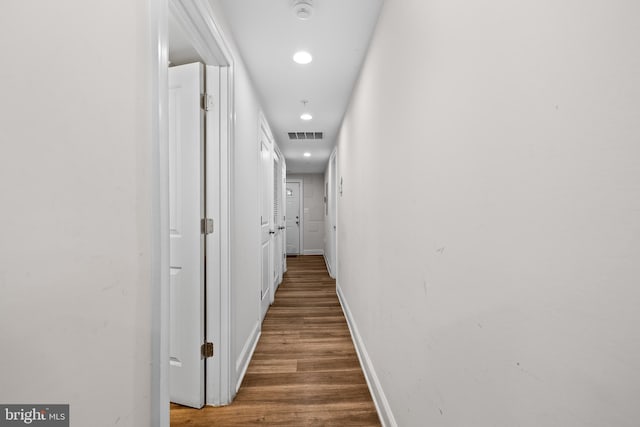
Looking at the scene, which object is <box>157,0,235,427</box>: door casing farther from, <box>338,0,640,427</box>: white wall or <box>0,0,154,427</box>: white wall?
<box>338,0,640,427</box>: white wall

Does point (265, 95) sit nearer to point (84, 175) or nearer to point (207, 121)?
point (207, 121)

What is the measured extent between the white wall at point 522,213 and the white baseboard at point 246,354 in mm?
1271

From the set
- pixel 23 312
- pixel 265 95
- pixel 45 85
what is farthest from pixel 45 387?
pixel 265 95

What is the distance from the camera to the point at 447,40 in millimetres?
866

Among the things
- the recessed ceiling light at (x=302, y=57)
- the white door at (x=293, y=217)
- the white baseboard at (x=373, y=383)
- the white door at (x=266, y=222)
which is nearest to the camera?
the white baseboard at (x=373, y=383)

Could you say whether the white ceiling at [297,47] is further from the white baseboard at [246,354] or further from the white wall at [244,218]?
the white baseboard at [246,354]

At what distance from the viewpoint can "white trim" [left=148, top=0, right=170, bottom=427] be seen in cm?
87

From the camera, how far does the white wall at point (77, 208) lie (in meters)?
0.53

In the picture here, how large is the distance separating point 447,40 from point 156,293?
3.94 feet

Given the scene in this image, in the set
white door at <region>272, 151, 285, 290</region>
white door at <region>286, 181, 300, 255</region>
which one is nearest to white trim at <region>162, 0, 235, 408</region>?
white door at <region>272, 151, 285, 290</region>

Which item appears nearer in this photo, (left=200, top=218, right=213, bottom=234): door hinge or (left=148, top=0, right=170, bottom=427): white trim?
(left=148, top=0, right=170, bottom=427): white trim

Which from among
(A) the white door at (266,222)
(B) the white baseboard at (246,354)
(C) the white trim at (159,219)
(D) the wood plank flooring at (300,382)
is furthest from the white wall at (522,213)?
(A) the white door at (266,222)

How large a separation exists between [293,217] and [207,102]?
6101 millimetres

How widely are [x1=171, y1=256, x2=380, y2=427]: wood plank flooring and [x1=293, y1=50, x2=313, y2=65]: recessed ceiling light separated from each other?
240 centimetres
